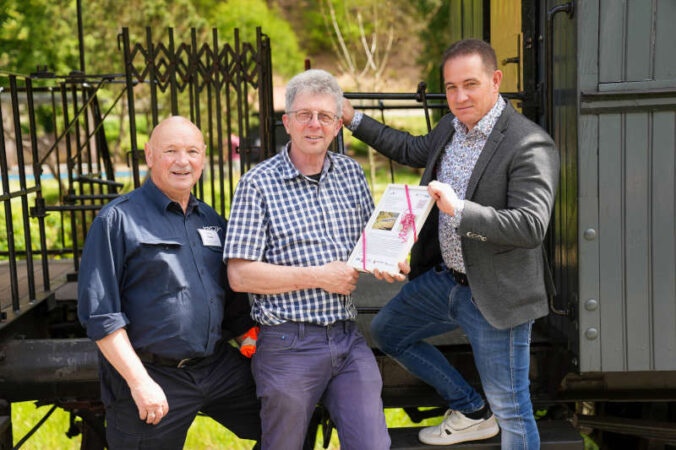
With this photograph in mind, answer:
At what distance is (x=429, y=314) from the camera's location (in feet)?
9.74

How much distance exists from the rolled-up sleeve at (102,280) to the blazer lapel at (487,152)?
4.37 ft

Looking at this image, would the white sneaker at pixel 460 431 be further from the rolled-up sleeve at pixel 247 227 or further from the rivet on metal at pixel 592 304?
the rolled-up sleeve at pixel 247 227

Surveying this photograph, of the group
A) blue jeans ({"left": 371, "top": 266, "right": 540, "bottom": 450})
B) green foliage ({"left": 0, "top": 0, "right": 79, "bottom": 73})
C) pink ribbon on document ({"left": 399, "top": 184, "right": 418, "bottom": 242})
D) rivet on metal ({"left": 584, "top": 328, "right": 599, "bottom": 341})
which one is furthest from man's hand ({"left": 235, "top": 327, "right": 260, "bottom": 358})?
green foliage ({"left": 0, "top": 0, "right": 79, "bottom": 73})

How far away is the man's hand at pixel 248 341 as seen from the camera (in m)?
2.90

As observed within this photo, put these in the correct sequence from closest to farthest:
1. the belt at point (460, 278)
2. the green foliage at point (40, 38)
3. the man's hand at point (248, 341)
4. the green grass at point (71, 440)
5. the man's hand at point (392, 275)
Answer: the man's hand at point (392, 275)
the belt at point (460, 278)
the man's hand at point (248, 341)
the green grass at point (71, 440)
the green foliage at point (40, 38)

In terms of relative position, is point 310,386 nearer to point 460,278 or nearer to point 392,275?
point 392,275

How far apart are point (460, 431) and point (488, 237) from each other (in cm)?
101

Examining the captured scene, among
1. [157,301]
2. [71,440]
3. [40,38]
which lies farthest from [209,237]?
[40,38]

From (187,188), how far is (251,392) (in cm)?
89

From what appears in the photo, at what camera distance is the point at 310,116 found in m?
2.67

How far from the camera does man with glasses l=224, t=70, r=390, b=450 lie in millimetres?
2604

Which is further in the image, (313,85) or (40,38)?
(40,38)

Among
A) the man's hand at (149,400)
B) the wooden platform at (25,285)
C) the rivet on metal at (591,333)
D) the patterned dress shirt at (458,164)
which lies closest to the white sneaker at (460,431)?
the rivet on metal at (591,333)

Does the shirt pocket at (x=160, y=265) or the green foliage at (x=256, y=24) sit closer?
the shirt pocket at (x=160, y=265)
